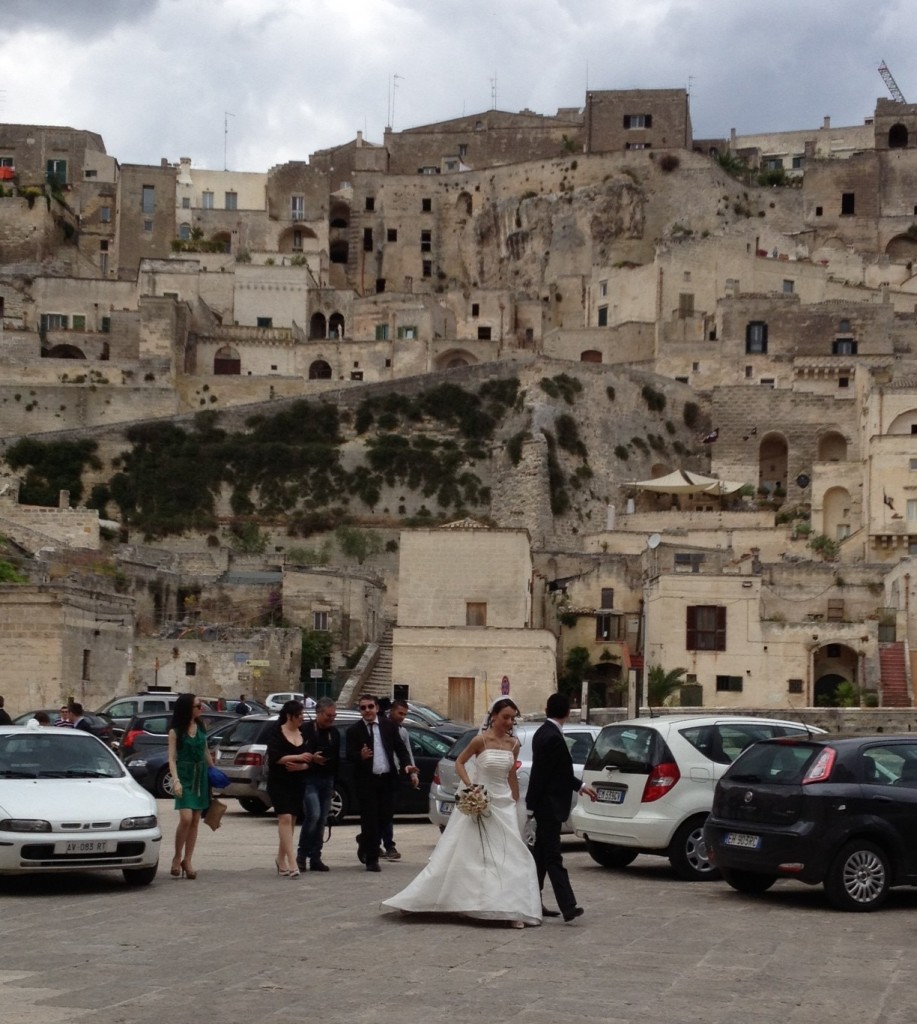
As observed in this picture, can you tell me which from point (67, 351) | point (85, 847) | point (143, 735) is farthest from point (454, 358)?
point (85, 847)

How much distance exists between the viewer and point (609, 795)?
15188 millimetres

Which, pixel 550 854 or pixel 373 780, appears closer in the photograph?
pixel 550 854

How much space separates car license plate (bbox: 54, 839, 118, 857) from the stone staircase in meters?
31.4

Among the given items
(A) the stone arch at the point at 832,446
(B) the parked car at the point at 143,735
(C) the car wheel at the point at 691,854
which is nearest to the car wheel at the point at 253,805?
(B) the parked car at the point at 143,735

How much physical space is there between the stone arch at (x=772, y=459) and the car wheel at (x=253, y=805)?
46.7 m

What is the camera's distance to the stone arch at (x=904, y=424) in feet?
196

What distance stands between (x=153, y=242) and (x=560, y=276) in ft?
67.3

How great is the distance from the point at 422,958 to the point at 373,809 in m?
5.00

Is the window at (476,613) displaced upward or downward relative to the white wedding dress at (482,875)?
upward

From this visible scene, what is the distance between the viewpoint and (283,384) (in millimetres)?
71688

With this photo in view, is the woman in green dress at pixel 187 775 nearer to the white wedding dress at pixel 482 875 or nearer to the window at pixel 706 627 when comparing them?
the white wedding dress at pixel 482 875

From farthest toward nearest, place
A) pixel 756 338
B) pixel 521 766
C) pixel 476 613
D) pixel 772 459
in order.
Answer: pixel 756 338, pixel 772 459, pixel 476 613, pixel 521 766

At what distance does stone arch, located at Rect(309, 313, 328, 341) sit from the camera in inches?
3128

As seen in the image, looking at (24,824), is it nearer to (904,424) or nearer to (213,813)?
(213,813)
